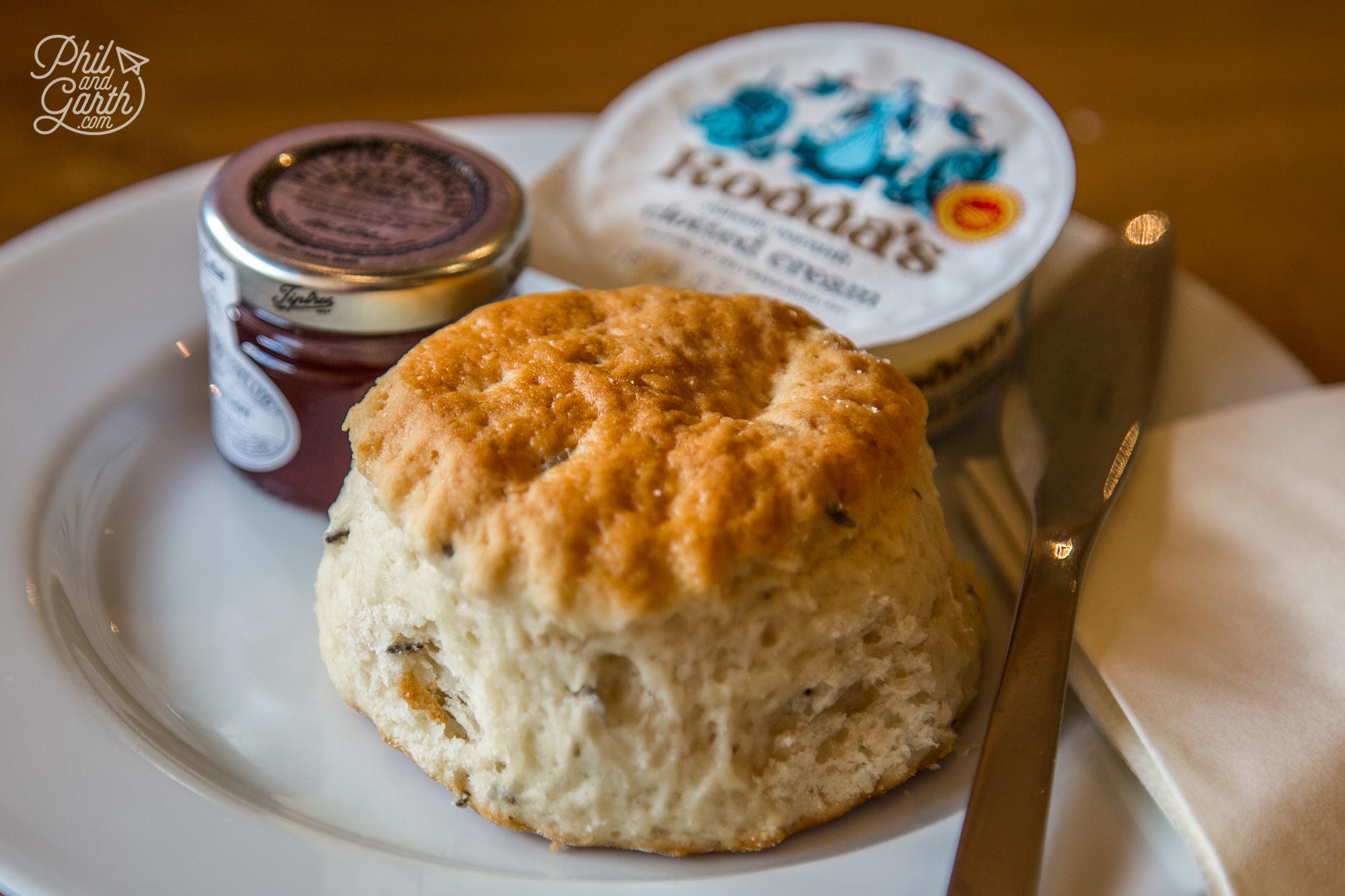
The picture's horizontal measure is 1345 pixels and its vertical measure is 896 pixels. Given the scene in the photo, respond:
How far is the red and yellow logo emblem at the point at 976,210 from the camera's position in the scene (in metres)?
1.65

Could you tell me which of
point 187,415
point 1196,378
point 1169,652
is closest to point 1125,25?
point 1196,378

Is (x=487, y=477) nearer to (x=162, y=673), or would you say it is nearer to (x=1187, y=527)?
(x=162, y=673)

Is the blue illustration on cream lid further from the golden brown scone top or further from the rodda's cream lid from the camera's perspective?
the golden brown scone top

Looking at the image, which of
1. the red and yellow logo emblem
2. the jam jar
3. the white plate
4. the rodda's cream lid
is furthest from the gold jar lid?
the red and yellow logo emblem

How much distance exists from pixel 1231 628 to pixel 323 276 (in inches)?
42.6

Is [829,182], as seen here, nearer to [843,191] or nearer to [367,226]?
[843,191]

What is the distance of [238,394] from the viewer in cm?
148

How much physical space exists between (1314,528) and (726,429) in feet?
2.39

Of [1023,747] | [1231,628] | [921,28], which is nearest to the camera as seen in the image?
[1023,747]

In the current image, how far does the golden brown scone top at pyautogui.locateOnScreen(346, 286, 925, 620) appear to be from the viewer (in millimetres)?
935

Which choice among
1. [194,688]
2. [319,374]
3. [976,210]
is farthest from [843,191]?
[194,688]

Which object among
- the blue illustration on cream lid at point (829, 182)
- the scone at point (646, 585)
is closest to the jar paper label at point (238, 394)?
the scone at point (646, 585)

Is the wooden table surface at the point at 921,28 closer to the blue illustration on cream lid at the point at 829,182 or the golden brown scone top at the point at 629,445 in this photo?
the blue illustration on cream lid at the point at 829,182

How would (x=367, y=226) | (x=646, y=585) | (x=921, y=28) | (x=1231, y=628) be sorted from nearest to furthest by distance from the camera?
(x=646, y=585) → (x=1231, y=628) → (x=367, y=226) → (x=921, y=28)
